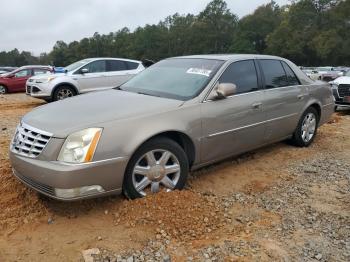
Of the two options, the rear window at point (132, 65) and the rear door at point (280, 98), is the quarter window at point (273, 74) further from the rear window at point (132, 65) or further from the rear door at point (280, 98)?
the rear window at point (132, 65)

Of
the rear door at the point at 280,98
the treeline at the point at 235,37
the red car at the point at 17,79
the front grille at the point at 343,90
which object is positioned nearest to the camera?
the rear door at the point at 280,98

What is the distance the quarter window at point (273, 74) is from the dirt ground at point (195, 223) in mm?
1453

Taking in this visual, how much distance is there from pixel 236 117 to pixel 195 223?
5.35 ft

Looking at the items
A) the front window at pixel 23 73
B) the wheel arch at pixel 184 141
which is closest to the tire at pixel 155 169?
the wheel arch at pixel 184 141

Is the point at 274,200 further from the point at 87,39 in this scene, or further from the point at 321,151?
the point at 87,39

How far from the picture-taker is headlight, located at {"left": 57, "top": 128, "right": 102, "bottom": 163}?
11.4 ft

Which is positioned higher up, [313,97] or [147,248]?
[313,97]

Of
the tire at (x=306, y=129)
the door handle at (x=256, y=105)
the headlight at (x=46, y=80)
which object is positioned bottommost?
the tire at (x=306, y=129)

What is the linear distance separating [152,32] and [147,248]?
95.1m

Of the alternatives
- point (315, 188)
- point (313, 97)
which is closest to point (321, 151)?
point (313, 97)

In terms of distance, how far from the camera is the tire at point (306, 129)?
622 centimetres

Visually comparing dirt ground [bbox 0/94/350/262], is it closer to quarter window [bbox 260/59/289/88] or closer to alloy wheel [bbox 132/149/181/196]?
alloy wheel [bbox 132/149/181/196]

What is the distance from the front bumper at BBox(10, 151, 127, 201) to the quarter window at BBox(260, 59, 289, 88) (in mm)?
2801

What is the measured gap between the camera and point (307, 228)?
3723 millimetres
